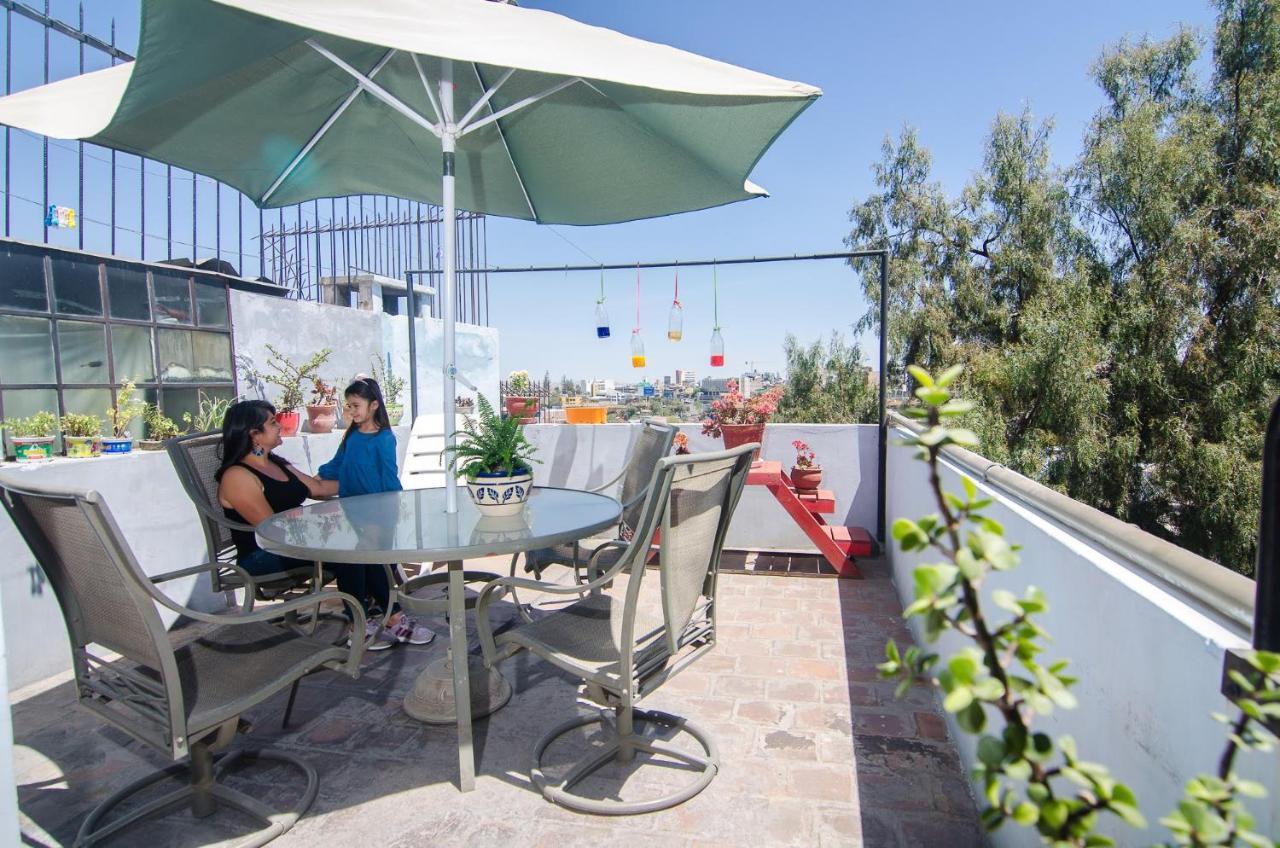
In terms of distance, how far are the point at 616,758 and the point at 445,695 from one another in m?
0.75

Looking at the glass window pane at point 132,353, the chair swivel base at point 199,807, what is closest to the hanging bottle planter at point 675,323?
the chair swivel base at point 199,807

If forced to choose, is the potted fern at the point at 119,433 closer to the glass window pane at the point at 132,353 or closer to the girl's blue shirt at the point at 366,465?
the girl's blue shirt at the point at 366,465

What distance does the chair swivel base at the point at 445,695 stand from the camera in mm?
2560

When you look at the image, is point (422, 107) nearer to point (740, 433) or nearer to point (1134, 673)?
point (740, 433)

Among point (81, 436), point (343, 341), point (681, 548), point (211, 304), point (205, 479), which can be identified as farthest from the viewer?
point (343, 341)

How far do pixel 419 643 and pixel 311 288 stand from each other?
7.78m

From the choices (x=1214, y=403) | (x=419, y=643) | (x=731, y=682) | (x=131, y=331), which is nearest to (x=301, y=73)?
(x=419, y=643)

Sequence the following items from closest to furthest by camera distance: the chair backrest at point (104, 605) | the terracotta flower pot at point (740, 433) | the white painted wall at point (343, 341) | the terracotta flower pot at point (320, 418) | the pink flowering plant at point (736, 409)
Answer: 1. the chair backrest at point (104, 605)
2. the terracotta flower pot at point (320, 418)
3. the terracotta flower pot at point (740, 433)
4. the pink flowering plant at point (736, 409)
5. the white painted wall at point (343, 341)

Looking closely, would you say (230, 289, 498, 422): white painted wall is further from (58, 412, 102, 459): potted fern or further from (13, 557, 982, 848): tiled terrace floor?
(13, 557, 982, 848): tiled terrace floor

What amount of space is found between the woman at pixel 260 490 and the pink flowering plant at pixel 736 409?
2.76 metres

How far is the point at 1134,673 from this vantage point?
1.09 meters

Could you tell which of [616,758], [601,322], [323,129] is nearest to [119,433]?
[323,129]

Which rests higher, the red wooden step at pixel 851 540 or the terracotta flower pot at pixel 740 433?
the terracotta flower pot at pixel 740 433

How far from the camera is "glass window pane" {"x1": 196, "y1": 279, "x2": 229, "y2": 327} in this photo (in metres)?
6.88
